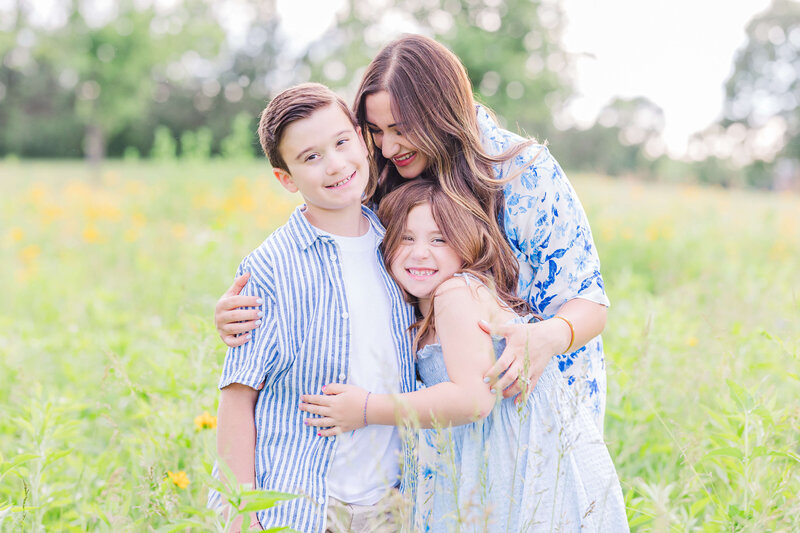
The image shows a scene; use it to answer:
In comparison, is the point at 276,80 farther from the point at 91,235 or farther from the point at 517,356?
the point at 517,356

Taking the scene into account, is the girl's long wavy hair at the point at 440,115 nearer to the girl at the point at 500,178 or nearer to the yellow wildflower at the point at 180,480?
the girl at the point at 500,178

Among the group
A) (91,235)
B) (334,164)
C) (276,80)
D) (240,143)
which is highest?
(276,80)

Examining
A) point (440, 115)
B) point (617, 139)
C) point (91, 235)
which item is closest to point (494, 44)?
point (91, 235)

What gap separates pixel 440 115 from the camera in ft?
6.40

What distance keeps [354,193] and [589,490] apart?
98 centimetres

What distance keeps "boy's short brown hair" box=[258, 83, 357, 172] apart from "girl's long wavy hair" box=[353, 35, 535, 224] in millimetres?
239

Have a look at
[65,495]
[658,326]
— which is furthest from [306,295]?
[658,326]

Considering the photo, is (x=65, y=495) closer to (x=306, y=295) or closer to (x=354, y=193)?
(x=306, y=295)

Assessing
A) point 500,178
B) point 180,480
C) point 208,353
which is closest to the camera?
point 180,480

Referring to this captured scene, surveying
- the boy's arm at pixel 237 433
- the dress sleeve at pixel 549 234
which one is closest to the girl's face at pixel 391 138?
the dress sleeve at pixel 549 234

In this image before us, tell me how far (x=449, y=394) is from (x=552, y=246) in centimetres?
61

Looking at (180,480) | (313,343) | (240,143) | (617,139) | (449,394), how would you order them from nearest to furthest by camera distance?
1. (449,394)
2. (313,343)
3. (180,480)
4. (240,143)
5. (617,139)

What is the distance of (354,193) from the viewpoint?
177 cm

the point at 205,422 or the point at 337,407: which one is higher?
the point at 337,407
